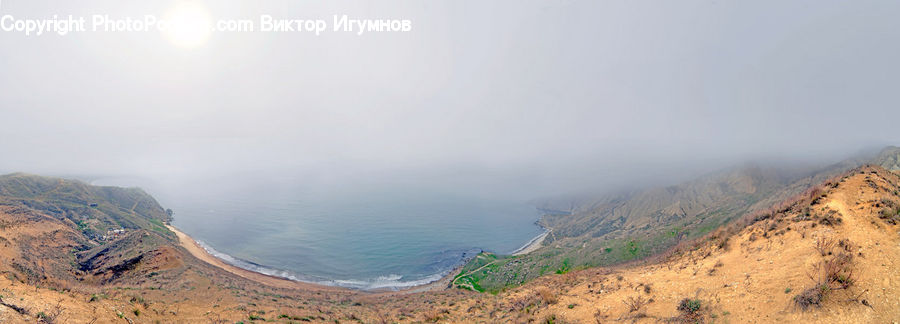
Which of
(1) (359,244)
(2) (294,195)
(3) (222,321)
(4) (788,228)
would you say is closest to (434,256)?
(1) (359,244)

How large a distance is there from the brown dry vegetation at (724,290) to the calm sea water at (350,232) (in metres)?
54.9

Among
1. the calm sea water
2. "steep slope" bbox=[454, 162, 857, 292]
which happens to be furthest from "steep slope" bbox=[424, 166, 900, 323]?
the calm sea water

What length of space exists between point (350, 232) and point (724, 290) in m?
118

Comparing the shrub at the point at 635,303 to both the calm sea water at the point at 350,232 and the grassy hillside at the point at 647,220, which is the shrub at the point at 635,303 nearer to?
the grassy hillside at the point at 647,220

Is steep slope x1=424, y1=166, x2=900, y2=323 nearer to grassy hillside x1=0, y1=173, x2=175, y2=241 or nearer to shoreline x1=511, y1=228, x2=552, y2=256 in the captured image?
shoreline x1=511, y1=228, x2=552, y2=256

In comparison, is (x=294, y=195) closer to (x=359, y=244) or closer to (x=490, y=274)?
(x=359, y=244)

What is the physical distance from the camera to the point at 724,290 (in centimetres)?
1188

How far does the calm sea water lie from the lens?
80.1 m

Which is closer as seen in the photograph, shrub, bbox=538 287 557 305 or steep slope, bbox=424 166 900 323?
steep slope, bbox=424 166 900 323

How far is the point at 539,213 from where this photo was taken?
172 m

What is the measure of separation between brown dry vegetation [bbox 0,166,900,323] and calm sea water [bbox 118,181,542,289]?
54920mm

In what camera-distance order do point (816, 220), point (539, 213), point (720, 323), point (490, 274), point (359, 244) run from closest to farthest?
point (720, 323) → point (816, 220) → point (490, 274) → point (359, 244) → point (539, 213)

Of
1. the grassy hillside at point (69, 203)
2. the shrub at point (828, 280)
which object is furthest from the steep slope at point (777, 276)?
the grassy hillside at point (69, 203)

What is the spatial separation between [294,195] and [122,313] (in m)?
192
